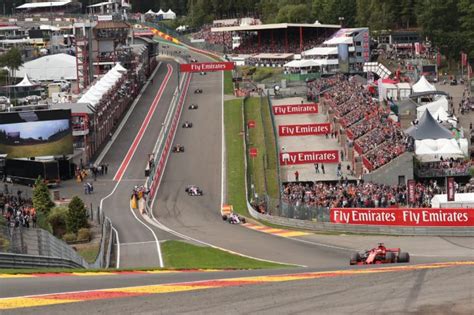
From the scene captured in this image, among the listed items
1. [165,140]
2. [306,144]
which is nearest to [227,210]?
[306,144]

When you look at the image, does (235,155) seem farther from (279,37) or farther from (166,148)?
(279,37)

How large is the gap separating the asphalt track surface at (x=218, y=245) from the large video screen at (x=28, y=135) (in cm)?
508

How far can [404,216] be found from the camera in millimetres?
45969

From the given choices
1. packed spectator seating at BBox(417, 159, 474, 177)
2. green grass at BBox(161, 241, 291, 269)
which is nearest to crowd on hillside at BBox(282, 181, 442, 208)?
packed spectator seating at BBox(417, 159, 474, 177)

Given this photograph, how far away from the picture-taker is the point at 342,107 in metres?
84.2

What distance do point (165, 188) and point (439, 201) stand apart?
74.8ft

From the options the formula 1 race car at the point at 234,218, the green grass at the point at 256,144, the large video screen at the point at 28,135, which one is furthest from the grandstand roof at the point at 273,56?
the formula 1 race car at the point at 234,218

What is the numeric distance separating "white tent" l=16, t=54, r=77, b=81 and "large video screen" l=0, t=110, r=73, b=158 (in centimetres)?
6675

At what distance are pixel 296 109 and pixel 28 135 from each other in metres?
31.3

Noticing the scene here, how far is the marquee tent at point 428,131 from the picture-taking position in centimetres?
6525

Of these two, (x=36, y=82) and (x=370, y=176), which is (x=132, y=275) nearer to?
(x=370, y=176)

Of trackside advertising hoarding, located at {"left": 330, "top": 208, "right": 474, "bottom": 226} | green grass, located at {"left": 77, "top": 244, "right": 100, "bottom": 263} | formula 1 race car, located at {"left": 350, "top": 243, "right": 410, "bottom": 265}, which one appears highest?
formula 1 race car, located at {"left": 350, "top": 243, "right": 410, "bottom": 265}

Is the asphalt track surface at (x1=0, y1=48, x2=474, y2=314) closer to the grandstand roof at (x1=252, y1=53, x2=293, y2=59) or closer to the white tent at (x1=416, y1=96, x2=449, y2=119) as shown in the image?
the white tent at (x1=416, y1=96, x2=449, y2=119)

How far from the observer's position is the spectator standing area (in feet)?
216
